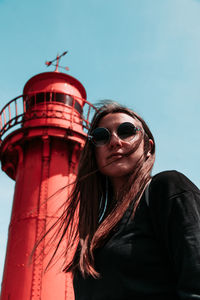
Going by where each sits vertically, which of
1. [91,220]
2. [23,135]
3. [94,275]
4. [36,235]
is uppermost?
[23,135]

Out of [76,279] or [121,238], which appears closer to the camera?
[121,238]

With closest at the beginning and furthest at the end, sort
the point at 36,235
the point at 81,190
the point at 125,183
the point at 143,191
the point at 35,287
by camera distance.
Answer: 1. the point at 143,191
2. the point at 125,183
3. the point at 81,190
4. the point at 35,287
5. the point at 36,235

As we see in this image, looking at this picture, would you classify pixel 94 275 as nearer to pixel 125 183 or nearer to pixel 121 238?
pixel 121 238

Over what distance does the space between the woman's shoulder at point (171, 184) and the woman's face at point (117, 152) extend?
0.38 metres

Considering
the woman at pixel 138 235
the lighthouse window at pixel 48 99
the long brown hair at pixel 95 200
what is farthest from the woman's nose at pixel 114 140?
the lighthouse window at pixel 48 99

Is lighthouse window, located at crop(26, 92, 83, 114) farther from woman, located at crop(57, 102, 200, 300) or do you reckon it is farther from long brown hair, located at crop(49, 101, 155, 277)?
woman, located at crop(57, 102, 200, 300)

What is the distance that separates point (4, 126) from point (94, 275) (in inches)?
335

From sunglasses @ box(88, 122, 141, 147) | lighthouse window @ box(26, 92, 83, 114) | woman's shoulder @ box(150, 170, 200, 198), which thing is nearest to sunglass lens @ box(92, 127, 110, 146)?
sunglasses @ box(88, 122, 141, 147)

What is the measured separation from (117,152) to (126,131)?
147mm

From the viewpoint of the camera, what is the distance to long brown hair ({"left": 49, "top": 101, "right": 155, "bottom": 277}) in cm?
165

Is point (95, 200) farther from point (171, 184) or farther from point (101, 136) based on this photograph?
point (171, 184)

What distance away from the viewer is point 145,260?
1.40 m

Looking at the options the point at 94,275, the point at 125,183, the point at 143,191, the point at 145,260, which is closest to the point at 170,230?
the point at 145,260

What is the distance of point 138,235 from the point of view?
4.87 feet
